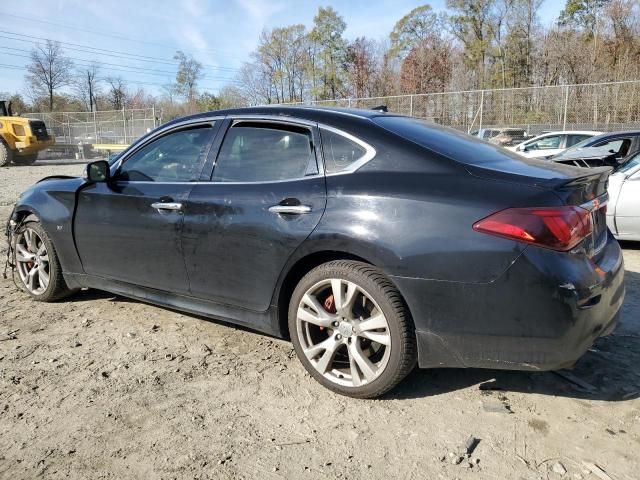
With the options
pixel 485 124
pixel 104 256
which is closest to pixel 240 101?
pixel 485 124

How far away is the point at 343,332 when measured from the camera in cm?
281

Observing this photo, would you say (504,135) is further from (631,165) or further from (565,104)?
(631,165)

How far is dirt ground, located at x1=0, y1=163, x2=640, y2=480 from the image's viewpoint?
89.9 inches

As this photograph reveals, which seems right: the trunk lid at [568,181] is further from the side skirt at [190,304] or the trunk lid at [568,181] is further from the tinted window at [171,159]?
the tinted window at [171,159]

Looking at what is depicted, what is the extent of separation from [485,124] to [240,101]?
35.4 m

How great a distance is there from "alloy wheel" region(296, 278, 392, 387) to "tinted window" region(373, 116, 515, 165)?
0.87 metres

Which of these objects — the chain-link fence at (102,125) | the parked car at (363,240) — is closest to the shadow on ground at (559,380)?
the parked car at (363,240)

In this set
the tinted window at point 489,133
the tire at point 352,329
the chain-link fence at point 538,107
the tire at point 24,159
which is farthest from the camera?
the tire at point 24,159

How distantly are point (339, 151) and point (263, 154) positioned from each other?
543 millimetres

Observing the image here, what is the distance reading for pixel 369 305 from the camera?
2.79 metres

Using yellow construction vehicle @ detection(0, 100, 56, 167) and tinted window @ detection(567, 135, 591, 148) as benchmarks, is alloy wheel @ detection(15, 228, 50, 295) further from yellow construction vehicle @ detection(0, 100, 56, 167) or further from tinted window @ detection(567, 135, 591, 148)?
yellow construction vehicle @ detection(0, 100, 56, 167)

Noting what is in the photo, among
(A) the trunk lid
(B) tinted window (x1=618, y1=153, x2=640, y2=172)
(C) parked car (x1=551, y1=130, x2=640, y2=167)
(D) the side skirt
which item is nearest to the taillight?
(A) the trunk lid

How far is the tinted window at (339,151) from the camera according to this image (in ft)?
9.34

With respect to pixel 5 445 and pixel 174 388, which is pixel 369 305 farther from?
pixel 5 445
